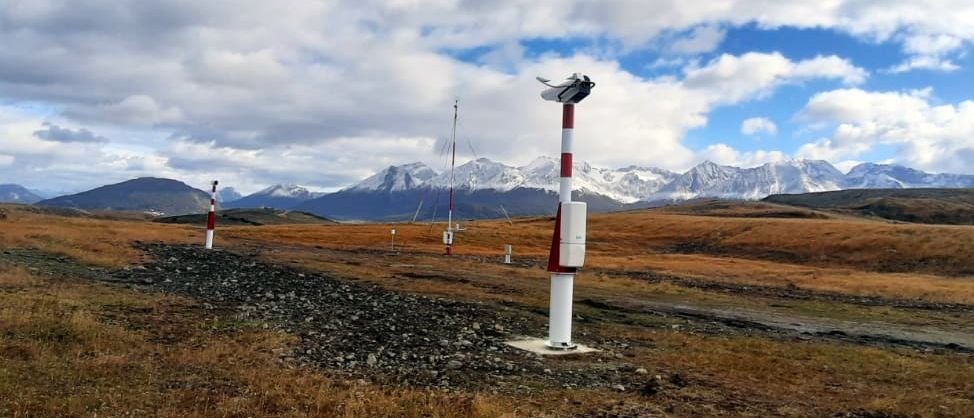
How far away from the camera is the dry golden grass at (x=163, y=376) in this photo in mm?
9234

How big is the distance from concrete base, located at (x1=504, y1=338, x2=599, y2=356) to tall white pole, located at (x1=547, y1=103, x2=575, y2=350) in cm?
18

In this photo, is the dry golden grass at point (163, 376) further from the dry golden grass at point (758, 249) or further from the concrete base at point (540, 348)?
the dry golden grass at point (758, 249)

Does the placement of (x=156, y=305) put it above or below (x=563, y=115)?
below

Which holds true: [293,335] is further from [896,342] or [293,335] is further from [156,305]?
[896,342]

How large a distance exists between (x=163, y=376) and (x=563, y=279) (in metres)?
9.22

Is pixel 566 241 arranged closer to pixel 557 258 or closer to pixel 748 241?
pixel 557 258

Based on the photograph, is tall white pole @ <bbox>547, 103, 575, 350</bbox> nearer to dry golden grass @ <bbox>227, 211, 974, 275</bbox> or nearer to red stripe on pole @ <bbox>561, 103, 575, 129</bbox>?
red stripe on pole @ <bbox>561, 103, 575, 129</bbox>

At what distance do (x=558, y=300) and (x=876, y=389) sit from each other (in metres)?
6.97

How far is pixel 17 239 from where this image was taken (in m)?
32.9

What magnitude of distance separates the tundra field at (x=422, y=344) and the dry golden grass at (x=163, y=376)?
0.18 ft

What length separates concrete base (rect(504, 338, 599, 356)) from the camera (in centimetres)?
1563

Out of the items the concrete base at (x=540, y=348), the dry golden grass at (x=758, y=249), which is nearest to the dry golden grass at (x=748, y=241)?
the dry golden grass at (x=758, y=249)

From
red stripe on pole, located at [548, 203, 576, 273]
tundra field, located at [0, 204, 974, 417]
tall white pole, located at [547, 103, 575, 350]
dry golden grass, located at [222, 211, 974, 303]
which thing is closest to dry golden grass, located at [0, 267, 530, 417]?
tundra field, located at [0, 204, 974, 417]

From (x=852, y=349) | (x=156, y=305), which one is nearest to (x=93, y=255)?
(x=156, y=305)
